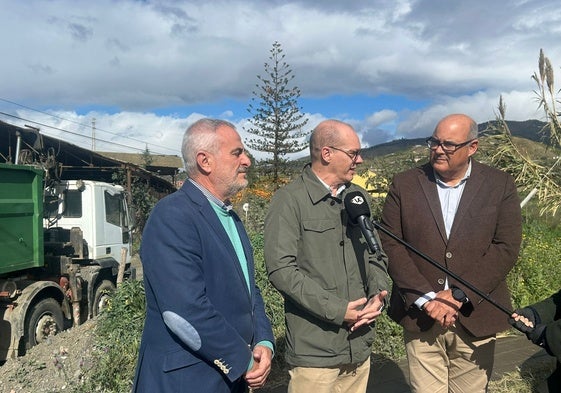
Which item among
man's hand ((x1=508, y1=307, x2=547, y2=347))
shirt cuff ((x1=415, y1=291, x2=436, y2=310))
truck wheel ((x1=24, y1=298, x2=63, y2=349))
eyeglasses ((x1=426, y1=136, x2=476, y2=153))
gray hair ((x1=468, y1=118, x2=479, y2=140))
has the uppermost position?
gray hair ((x1=468, y1=118, x2=479, y2=140))

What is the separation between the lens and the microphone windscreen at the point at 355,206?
109 inches

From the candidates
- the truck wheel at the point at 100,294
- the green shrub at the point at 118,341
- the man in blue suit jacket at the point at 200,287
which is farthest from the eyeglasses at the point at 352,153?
the truck wheel at the point at 100,294

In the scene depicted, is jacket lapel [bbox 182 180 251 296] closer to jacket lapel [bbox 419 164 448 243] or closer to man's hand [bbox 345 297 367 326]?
man's hand [bbox 345 297 367 326]

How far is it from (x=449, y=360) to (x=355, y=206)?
1357 mm

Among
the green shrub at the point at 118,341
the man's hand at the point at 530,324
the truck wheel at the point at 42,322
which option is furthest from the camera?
the truck wheel at the point at 42,322

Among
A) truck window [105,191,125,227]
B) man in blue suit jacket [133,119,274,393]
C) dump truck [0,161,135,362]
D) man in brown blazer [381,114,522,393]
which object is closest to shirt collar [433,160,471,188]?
man in brown blazer [381,114,522,393]

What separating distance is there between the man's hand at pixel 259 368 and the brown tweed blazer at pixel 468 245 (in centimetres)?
110

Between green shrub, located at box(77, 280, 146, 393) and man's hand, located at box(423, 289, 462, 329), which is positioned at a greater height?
man's hand, located at box(423, 289, 462, 329)

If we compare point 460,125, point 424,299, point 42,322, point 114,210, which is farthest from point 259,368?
point 114,210

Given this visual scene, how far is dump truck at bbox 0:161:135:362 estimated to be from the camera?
7682mm

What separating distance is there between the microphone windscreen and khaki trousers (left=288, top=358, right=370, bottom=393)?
0.85 meters

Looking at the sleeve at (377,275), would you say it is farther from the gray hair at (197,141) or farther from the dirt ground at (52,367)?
the dirt ground at (52,367)

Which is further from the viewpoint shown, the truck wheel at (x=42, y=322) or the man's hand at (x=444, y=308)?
the truck wheel at (x=42, y=322)

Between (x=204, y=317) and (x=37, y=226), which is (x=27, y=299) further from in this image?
(x=204, y=317)
